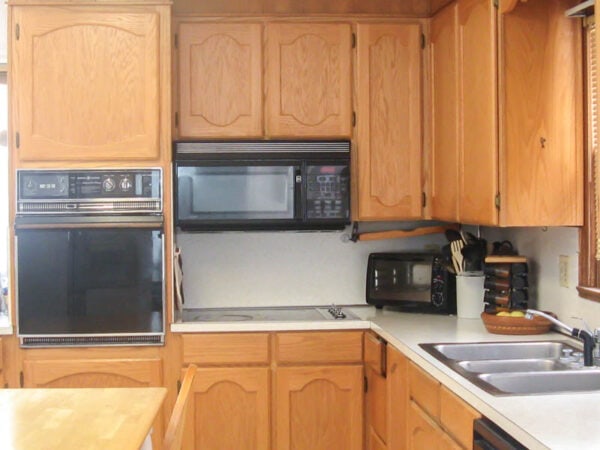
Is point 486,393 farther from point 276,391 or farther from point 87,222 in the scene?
point 87,222

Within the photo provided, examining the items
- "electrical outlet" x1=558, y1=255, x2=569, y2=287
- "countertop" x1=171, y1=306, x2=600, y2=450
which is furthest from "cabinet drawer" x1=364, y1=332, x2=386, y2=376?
"electrical outlet" x1=558, y1=255, x2=569, y2=287

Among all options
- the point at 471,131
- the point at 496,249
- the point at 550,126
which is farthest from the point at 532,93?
the point at 496,249

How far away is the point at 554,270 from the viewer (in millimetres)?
3006

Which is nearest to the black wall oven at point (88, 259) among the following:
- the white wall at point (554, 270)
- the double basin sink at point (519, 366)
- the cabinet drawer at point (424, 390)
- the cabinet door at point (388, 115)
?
the cabinet door at point (388, 115)

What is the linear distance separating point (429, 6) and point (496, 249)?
3.79ft

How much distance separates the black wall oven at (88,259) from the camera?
3270 mm

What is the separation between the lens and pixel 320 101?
3516mm

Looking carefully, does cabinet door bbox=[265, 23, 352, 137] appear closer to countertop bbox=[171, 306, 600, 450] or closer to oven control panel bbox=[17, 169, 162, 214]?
oven control panel bbox=[17, 169, 162, 214]

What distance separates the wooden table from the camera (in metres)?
1.70

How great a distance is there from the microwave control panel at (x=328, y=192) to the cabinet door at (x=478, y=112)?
0.57 metres

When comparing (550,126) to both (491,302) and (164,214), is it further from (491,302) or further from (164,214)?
(164,214)

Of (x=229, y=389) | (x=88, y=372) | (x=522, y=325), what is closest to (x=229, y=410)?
(x=229, y=389)

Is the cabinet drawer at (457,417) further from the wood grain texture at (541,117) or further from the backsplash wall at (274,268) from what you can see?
the backsplash wall at (274,268)

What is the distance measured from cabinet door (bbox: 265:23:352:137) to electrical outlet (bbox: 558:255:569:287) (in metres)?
1.12
